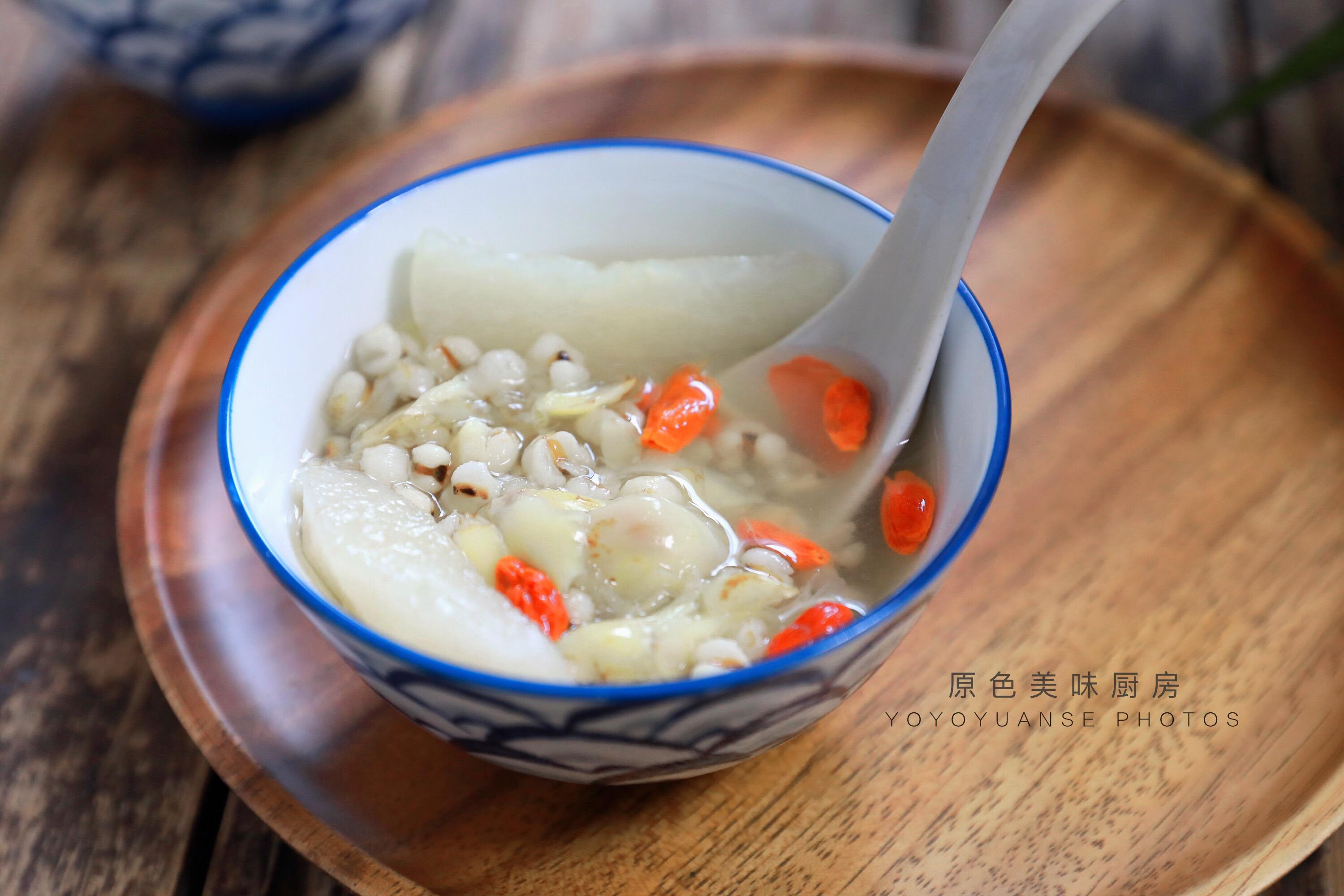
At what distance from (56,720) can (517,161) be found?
0.83 meters

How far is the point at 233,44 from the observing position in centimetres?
179

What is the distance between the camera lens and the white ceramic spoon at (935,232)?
3.51 feet

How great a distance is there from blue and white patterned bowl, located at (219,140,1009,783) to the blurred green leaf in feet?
2.81

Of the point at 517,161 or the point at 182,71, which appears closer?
the point at 517,161

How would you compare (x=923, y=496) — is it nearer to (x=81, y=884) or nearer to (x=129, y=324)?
(x=81, y=884)

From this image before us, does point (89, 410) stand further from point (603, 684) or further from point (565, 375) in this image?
point (603, 684)

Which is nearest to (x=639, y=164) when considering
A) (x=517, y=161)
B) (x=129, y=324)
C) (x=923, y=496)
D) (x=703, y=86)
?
(x=517, y=161)

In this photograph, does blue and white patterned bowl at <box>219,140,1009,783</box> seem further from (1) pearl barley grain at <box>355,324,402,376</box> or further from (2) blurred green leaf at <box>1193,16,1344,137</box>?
(2) blurred green leaf at <box>1193,16,1344,137</box>

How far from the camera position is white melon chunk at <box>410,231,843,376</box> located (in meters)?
1.28

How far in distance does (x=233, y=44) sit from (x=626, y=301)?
942 millimetres

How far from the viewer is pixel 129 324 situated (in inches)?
67.9

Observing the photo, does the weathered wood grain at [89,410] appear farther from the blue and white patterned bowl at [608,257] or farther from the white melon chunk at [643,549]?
the white melon chunk at [643,549]

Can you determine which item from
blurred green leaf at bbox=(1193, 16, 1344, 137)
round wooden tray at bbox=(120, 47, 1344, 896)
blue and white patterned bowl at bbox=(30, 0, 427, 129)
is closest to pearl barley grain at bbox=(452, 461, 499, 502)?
round wooden tray at bbox=(120, 47, 1344, 896)

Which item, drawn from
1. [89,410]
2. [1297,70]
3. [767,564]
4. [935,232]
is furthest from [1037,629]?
[89,410]
